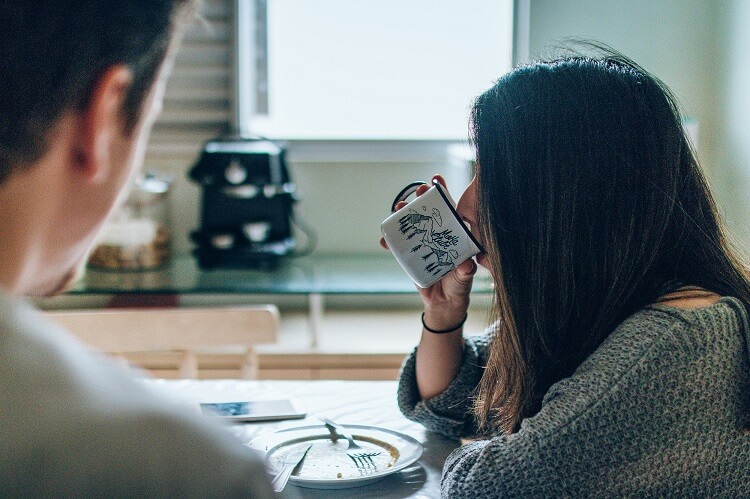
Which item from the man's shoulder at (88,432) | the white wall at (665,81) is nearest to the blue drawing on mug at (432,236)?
the man's shoulder at (88,432)

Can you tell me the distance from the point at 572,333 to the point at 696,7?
1626 mm

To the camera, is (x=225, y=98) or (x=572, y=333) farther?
(x=225, y=98)

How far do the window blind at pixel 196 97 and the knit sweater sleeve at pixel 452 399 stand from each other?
1.45 metres

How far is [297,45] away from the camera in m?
2.59

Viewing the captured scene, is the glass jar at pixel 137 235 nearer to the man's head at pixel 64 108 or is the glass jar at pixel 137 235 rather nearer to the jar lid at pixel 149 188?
the jar lid at pixel 149 188

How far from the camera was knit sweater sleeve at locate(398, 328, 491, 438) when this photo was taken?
3.72 ft

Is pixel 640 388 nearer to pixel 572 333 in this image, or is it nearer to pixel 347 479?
pixel 572 333

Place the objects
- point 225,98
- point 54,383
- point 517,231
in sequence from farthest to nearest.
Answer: point 225,98 < point 517,231 < point 54,383

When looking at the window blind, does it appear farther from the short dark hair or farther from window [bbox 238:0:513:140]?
the short dark hair

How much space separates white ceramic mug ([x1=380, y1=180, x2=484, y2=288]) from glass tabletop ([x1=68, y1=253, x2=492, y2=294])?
846 millimetres

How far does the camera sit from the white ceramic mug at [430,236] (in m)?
1.02

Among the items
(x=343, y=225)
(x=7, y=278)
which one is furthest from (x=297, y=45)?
(x=7, y=278)

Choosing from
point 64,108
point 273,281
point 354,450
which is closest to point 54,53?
point 64,108

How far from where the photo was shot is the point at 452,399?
116cm
